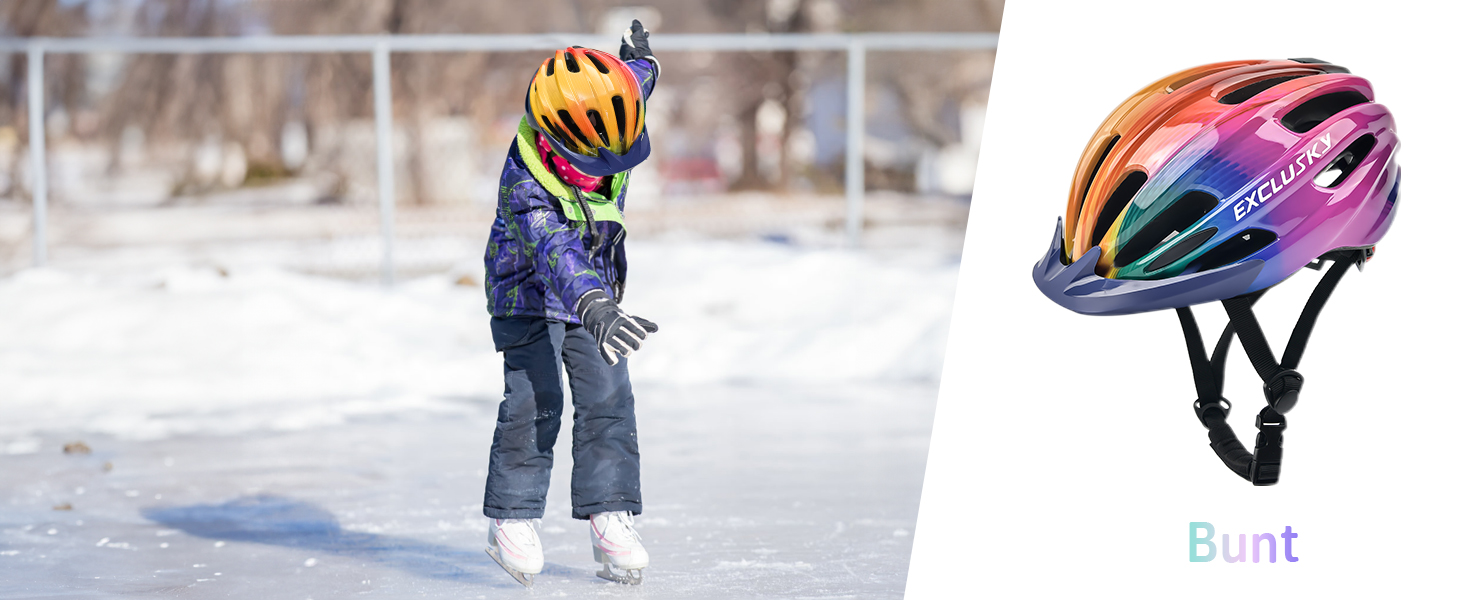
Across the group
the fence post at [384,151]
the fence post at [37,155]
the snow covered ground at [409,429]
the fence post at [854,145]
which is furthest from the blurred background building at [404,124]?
the snow covered ground at [409,429]

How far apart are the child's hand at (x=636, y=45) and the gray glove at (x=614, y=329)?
1313 millimetres

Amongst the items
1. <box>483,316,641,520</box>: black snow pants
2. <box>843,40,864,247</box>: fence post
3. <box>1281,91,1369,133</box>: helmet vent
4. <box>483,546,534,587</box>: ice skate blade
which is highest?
<box>843,40,864,247</box>: fence post

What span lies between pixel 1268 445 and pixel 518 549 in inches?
89.7

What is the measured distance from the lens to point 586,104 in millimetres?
4562

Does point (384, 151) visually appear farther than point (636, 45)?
Yes

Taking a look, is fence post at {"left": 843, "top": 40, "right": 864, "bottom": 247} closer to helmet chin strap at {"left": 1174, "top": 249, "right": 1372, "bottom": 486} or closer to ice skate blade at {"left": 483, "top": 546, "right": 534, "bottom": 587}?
ice skate blade at {"left": 483, "top": 546, "right": 534, "bottom": 587}

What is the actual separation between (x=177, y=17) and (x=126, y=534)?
16604mm

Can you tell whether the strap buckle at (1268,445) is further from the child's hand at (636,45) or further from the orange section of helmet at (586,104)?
the child's hand at (636,45)

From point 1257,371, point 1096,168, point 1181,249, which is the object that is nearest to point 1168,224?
point 1181,249

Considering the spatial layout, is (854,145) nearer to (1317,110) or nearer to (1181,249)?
(1317,110)

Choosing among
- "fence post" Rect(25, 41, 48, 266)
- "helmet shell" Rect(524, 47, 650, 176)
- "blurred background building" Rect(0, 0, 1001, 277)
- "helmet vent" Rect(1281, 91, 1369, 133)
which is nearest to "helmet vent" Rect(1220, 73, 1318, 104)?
"helmet vent" Rect(1281, 91, 1369, 133)

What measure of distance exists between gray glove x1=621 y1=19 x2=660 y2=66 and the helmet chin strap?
203cm

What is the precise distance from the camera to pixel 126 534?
5.75 metres

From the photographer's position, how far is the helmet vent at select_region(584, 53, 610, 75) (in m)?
4.62
